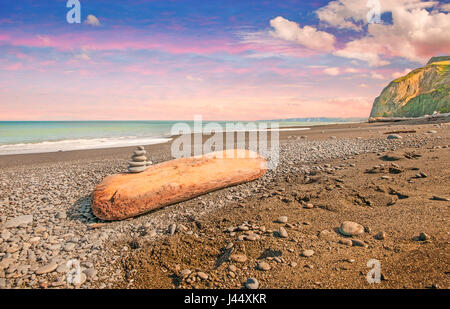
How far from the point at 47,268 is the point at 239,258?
3.01 m

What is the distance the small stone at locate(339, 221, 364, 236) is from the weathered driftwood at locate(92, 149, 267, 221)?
3.44 m

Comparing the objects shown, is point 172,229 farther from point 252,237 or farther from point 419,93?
point 419,93

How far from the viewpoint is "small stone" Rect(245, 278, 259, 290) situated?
10.0 feet

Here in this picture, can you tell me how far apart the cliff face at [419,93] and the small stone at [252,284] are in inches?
2252

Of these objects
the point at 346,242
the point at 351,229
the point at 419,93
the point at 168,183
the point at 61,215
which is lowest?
the point at 61,215

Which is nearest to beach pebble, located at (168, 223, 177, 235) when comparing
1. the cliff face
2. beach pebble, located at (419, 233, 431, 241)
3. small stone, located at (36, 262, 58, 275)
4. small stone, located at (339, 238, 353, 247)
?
small stone, located at (36, 262, 58, 275)

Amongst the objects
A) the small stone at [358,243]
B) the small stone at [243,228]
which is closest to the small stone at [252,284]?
the small stone at [243,228]

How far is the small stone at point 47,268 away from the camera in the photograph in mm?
3641

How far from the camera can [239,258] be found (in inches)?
143

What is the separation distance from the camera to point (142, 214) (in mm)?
5621

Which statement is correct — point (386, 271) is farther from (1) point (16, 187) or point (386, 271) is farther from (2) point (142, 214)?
(1) point (16, 187)

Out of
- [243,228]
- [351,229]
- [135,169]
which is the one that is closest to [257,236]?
[243,228]

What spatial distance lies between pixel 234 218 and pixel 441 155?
728 cm
